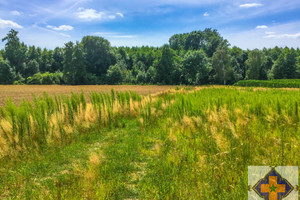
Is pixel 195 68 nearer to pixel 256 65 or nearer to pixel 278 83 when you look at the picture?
pixel 256 65

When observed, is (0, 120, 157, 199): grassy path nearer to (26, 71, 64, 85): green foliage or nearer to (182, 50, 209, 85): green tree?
(182, 50, 209, 85): green tree

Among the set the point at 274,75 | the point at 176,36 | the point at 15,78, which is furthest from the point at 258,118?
the point at 176,36

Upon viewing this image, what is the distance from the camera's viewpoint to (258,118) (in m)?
8.91

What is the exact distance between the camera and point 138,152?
7559 mm

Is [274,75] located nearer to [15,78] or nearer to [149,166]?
[149,166]

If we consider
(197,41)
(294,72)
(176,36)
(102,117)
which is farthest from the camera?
(176,36)

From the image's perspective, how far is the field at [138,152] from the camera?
15.5ft

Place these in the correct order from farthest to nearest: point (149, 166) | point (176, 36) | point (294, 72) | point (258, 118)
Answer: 1. point (176, 36)
2. point (294, 72)
3. point (258, 118)
4. point (149, 166)

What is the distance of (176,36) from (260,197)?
138m

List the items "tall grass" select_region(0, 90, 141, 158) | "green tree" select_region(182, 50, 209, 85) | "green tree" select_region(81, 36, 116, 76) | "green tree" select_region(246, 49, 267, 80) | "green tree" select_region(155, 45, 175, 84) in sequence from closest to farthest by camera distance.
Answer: "tall grass" select_region(0, 90, 141, 158), "green tree" select_region(182, 50, 209, 85), "green tree" select_region(155, 45, 175, 84), "green tree" select_region(246, 49, 267, 80), "green tree" select_region(81, 36, 116, 76)

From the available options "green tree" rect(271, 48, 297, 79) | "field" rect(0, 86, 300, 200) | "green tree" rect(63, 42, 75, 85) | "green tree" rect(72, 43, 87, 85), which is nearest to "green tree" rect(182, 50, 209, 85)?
"green tree" rect(271, 48, 297, 79)

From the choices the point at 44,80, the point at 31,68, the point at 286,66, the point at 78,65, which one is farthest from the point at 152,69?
the point at 31,68

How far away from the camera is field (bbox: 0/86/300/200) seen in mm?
4734


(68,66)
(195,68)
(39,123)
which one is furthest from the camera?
(195,68)
